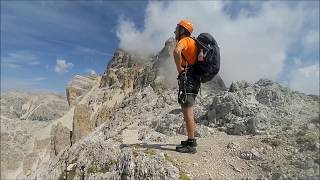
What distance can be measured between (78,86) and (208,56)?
95919 millimetres

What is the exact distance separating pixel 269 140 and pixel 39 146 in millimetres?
117335

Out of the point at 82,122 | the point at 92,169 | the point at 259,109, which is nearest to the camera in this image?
the point at 92,169

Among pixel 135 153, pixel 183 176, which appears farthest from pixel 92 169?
pixel 183 176

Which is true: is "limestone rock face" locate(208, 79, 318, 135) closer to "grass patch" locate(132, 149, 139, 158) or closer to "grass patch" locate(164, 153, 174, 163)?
"grass patch" locate(164, 153, 174, 163)

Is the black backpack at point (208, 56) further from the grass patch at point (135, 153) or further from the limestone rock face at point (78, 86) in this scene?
the limestone rock face at point (78, 86)

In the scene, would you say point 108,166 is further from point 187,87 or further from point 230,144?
point 187,87

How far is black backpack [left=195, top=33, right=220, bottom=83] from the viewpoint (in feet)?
41.3

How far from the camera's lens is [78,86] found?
105500 mm

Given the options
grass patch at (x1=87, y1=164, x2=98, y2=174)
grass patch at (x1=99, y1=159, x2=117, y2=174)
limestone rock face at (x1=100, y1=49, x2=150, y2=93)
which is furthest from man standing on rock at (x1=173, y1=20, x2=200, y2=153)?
limestone rock face at (x1=100, y1=49, x2=150, y2=93)

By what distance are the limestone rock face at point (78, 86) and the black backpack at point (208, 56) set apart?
3450 inches

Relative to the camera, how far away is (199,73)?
1295 cm

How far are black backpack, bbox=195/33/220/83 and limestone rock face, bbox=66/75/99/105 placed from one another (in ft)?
288

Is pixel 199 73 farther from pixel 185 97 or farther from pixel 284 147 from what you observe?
pixel 284 147

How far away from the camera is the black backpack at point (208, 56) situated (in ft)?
41.3
